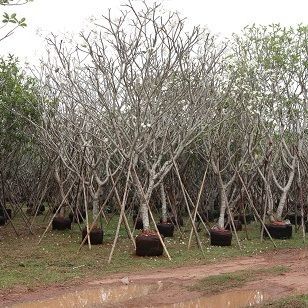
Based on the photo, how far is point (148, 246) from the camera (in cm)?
1348

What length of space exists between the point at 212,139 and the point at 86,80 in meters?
4.51

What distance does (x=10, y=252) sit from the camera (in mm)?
14453

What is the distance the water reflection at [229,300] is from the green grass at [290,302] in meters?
0.38

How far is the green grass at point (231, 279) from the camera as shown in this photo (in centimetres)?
990

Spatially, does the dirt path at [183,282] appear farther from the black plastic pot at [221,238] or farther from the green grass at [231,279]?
the black plastic pot at [221,238]

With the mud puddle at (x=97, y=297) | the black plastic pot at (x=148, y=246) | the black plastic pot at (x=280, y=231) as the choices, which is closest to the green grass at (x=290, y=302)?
the mud puddle at (x=97, y=297)

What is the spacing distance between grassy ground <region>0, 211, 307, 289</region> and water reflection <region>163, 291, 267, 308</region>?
3.03m

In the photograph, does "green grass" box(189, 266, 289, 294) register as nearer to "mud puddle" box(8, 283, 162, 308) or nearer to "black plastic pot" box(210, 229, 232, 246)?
"mud puddle" box(8, 283, 162, 308)

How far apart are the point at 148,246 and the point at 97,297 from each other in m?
4.04

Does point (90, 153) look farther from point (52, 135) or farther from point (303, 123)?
point (303, 123)

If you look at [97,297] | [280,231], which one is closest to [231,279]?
[97,297]

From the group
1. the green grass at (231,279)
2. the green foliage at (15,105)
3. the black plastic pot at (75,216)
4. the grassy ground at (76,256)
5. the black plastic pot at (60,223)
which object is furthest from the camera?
the black plastic pot at (75,216)

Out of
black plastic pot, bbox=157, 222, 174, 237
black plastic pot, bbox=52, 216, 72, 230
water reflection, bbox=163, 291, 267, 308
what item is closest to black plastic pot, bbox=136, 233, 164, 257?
black plastic pot, bbox=157, 222, 174, 237

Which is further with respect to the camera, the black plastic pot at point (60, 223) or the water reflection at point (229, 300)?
the black plastic pot at point (60, 223)
